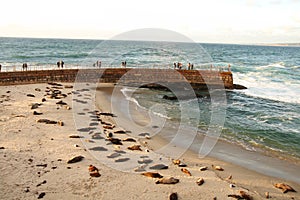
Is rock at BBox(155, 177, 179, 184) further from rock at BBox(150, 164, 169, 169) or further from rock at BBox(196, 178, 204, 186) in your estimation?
rock at BBox(150, 164, 169, 169)

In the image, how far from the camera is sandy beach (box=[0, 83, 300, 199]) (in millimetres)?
8695

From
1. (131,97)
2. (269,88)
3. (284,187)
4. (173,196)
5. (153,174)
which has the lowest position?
(284,187)

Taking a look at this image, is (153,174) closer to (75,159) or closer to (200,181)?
(200,181)

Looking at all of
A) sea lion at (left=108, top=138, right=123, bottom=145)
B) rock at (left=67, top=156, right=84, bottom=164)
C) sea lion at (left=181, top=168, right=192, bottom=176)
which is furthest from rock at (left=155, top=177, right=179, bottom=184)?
sea lion at (left=108, top=138, right=123, bottom=145)

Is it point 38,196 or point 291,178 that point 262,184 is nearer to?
point 291,178

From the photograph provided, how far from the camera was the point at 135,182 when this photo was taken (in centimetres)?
934

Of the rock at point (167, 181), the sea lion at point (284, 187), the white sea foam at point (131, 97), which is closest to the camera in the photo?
the rock at point (167, 181)

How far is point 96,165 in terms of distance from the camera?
34.3 ft

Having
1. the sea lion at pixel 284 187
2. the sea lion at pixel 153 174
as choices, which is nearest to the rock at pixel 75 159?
the sea lion at pixel 153 174

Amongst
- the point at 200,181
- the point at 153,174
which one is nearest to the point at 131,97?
the point at 153,174

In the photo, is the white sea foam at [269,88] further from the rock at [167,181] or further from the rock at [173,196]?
the rock at [173,196]

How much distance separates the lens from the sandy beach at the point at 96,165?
28.5ft

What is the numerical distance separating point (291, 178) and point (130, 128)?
29.5 ft

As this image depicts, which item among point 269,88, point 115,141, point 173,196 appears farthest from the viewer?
point 269,88
